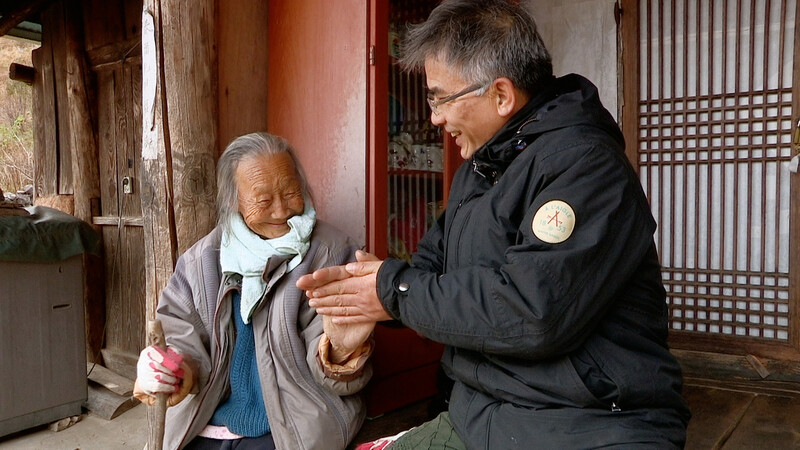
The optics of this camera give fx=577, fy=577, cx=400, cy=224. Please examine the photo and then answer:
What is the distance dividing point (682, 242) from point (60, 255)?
3924mm

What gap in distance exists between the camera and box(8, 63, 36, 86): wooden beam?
4848 mm

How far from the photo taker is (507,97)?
1.40 metres

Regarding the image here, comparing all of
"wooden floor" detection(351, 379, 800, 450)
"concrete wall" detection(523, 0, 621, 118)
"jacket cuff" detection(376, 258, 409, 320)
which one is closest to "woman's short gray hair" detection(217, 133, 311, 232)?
"jacket cuff" detection(376, 258, 409, 320)

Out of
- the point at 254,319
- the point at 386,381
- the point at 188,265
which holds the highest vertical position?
the point at 188,265

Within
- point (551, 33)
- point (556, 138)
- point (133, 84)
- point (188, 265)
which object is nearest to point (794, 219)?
point (551, 33)

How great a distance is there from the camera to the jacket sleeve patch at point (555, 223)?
1.13m

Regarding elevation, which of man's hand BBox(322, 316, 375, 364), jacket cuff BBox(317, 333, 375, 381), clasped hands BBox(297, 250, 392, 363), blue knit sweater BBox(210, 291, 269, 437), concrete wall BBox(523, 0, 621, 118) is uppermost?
concrete wall BBox(523, 0, 621, 118)

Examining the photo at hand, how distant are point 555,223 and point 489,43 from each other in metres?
0.50

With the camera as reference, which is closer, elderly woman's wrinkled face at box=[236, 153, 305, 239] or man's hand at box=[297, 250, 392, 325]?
man's hand at box=[297, 250, 392, 325]

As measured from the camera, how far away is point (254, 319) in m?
1.87

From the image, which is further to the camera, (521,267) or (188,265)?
(188,265)

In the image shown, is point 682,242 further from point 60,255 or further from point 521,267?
point 60,255

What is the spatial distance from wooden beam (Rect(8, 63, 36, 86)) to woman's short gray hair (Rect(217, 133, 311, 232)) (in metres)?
3.94

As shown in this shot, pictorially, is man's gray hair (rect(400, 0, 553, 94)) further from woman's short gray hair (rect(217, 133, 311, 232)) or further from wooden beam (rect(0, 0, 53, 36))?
wooden beam (rect(0, 0, 53, 36))
